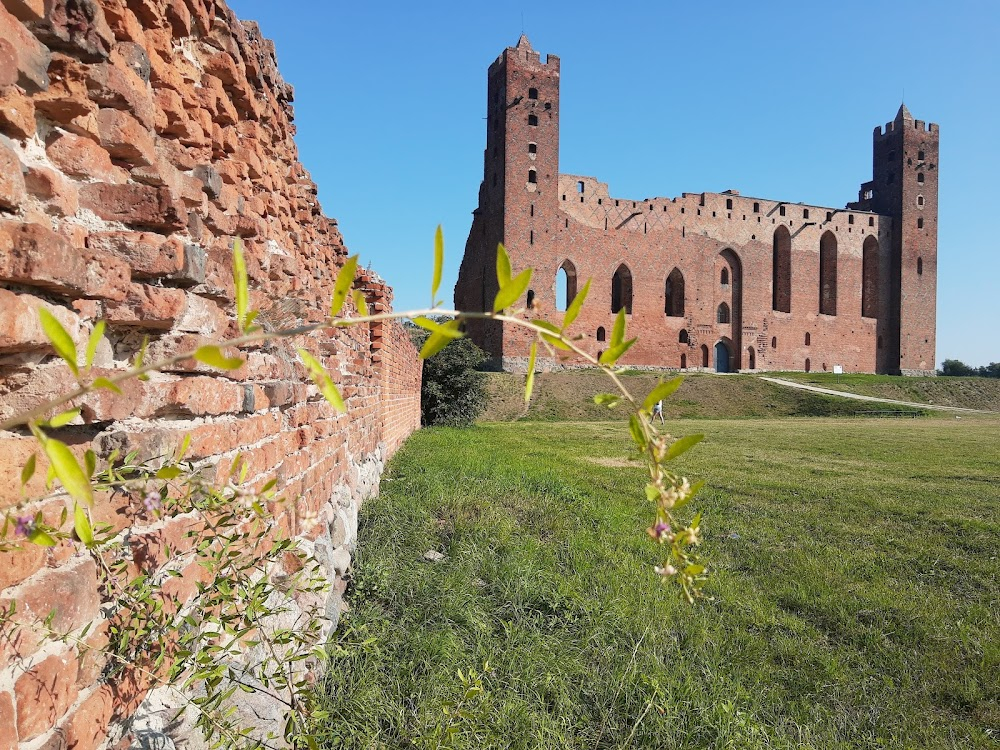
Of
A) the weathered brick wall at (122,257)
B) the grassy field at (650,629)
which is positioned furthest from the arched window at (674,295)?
the weathered brick wall at (122,257)

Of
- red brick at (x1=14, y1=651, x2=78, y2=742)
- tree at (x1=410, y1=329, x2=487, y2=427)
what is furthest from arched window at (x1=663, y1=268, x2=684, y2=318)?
red brick at (x1=14, y1=651, x2=78, y2=742)

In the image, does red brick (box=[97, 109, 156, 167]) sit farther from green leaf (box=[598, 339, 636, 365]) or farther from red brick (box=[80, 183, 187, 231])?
green leaf (box=[598, 339, 636, 365])

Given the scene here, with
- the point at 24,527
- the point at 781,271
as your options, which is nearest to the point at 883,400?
the point at 781,271

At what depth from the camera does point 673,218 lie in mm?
40062

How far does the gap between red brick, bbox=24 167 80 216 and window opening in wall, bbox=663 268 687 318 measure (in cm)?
4066

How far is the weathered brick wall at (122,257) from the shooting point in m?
1.16

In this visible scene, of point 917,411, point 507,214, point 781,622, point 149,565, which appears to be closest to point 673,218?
point 507,214

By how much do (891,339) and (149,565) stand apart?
52554 millimetres

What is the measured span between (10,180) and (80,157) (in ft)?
1.06

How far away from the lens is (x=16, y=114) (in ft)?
4.01

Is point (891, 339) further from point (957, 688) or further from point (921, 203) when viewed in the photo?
point (957, 688)

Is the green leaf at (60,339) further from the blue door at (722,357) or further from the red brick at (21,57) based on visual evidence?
the blue door at (722,357)

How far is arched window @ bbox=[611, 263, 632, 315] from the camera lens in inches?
1547

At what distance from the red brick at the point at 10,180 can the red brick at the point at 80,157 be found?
0.20 m
